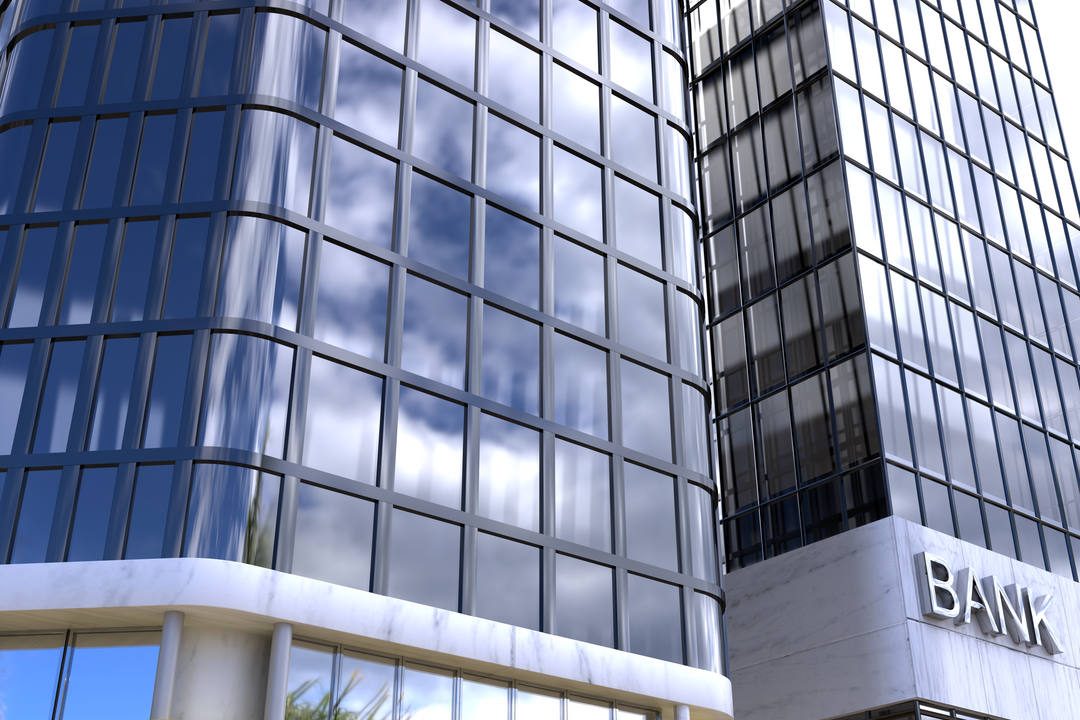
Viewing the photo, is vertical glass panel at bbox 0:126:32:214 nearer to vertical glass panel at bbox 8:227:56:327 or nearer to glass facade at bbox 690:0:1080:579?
vertical glass panel at bbox 8:227:56:327

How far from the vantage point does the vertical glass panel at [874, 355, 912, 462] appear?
108 ft

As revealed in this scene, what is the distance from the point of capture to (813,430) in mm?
34750

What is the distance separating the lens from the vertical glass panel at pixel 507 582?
24.2 metres

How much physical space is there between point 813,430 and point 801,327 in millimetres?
3657

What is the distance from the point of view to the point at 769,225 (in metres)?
38.9

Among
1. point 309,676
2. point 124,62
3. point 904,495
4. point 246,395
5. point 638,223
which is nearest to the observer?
point 309,676

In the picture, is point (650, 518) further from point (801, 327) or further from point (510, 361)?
point (801, 327)

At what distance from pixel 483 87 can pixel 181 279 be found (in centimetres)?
1031

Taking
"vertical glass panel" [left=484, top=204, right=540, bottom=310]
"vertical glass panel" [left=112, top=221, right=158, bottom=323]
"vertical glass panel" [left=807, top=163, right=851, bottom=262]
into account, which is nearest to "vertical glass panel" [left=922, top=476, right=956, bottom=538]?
"vertical glass panel" [left=807, top=163, right=851, bottom=262]

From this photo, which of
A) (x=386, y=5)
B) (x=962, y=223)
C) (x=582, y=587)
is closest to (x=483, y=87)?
(x=386, y=5)

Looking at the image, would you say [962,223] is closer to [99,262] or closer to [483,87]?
[483,87]

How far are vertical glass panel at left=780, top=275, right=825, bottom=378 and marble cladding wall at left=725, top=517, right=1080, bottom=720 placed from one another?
616 cm

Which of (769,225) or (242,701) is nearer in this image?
(242,701)

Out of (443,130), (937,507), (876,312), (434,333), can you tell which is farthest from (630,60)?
(937,507)
